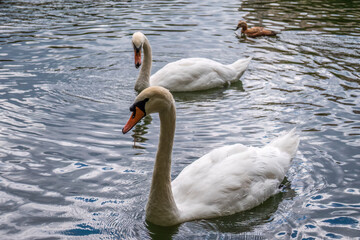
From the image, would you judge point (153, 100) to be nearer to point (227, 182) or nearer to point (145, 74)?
point (227, 182)

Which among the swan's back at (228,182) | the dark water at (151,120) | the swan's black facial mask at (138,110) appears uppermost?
the swan's black facial mask at (138,110)

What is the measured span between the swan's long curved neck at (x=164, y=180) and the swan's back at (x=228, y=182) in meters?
0.20

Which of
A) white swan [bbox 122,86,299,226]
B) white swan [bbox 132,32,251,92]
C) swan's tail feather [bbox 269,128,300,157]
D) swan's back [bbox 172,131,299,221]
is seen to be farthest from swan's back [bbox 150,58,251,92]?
swan's back [bbox 172,131,299,221]

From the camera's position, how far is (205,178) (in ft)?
19.1

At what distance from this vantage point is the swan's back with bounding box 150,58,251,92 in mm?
10484

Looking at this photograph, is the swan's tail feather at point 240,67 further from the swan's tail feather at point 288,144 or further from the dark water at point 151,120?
the swan's tail feather at point 288,144

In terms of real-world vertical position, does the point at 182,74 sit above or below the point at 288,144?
below

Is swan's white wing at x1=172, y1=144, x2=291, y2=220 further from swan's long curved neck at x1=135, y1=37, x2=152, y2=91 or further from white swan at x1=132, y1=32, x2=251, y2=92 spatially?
swan's long curved neck at x1=135, y1=37, x2=152, y2=91

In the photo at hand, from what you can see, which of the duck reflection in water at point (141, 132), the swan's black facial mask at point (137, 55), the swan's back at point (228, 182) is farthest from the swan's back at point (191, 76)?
the swan's back at point (228, 182)

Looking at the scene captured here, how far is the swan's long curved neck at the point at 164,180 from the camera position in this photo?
5.33 meters

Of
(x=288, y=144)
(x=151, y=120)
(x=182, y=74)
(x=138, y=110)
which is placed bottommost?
(x=151, y=120)

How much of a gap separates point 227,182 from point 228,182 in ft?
0.04

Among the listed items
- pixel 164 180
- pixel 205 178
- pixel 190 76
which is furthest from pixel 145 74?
pixel 164 180

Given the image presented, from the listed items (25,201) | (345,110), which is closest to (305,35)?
(345,110)
